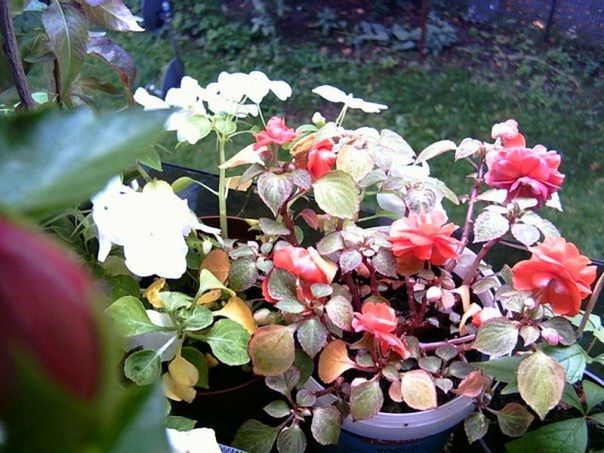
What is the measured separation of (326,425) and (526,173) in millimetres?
314

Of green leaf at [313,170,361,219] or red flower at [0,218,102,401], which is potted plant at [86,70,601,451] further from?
Result: red flower at [0,218,102,401]

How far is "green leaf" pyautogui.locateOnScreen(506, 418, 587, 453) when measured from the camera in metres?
0.69

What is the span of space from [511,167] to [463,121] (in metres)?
1.51

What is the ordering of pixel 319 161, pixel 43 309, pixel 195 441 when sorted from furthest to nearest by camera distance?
pixel 319 161, pixel 195 441, pixel 43 309

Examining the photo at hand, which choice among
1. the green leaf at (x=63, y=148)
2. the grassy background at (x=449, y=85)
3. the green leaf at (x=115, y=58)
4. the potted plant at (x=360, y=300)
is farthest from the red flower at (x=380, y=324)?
the grassy background at (x=449, y=85)

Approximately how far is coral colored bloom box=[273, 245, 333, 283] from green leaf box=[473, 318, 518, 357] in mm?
156

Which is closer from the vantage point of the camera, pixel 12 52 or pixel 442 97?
pixel 12 52

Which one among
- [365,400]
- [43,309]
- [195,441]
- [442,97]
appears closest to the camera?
[43,309]

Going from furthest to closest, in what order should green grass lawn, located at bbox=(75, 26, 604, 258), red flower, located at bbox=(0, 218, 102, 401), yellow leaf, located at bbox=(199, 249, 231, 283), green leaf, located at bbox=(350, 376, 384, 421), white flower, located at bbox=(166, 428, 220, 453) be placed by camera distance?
green grass lawn, located at bbox=(75, 26, 604, 258) → yellow leaf, located at bbox=(199, 249, 231, 283) → green leaf, located at bbox=(350, 376, 384, 421) → white flower, located at bbox=(166, 428, 220, 453) → red flower, located at bbox=(0, 218, 102, 401)

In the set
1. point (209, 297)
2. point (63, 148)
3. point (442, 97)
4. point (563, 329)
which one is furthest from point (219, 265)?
point (442, 97)

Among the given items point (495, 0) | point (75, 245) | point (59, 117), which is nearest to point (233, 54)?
point (495, 0)

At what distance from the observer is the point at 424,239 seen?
65 centimetres

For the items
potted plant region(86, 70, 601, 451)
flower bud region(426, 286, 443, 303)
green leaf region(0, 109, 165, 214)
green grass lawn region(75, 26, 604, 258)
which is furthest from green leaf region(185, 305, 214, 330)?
green grass lawn region(75, 26, 604, 258)

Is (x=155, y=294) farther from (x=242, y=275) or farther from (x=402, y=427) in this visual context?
(x=402, y=427)
